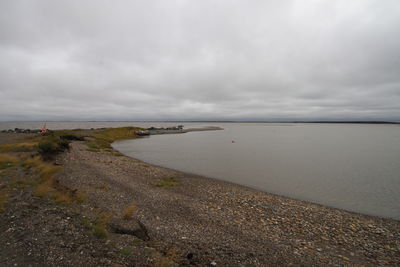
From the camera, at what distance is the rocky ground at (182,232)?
5598 millimetres

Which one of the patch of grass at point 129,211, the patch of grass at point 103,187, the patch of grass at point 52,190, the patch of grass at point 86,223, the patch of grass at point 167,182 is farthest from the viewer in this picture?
the patch of grass at point 167,182

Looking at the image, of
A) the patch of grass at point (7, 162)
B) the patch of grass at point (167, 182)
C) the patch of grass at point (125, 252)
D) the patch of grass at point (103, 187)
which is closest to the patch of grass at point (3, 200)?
the patch of grass at point (103, 187)

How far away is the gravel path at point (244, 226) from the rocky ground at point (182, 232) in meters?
0.04

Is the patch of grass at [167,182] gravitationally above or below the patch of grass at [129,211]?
below

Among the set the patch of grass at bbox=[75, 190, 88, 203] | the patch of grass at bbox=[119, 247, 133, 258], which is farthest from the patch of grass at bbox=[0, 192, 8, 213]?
the patch of grass at bbox=[119, 247, 133, 258]

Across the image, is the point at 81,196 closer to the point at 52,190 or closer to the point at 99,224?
the point at 52,190

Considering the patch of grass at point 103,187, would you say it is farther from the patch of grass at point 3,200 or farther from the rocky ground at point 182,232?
the patch of grass at point 3,200

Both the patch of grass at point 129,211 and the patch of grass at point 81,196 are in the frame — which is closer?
the patch of grass at point 129,211

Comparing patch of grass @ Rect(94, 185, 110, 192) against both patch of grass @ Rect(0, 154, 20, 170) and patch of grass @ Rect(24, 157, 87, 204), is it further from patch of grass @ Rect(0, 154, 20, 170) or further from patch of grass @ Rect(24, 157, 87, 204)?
patch of grass @ Rect(0, 154, 20, 170)

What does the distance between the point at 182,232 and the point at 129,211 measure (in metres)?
2.90

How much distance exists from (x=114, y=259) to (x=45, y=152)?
19.4m

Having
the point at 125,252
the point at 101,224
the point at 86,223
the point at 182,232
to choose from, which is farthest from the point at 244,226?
the point at 86,223

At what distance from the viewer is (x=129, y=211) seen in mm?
8562

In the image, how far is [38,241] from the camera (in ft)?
18.9
